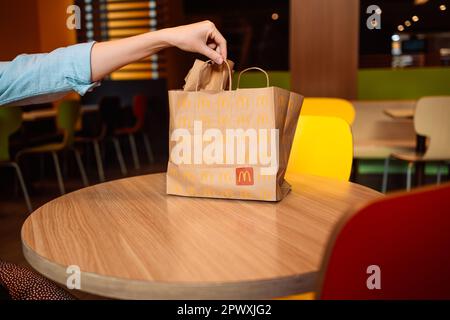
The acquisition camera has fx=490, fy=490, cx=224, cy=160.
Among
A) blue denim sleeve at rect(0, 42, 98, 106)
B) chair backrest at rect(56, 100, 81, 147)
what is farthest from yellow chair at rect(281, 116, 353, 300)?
chair backrest at rect(56, 100, 81, 147)

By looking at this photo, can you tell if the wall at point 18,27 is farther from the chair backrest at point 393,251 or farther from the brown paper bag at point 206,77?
the chair backrest at point 393,251

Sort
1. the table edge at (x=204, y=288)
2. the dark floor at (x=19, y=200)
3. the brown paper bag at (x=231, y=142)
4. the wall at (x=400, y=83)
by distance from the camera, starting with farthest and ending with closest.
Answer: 1. the wall at (x=400, y=83)
2. the dark floor at (x=19, y=200)
3. the brown paper bag at (x=231, y=142)
4. the table edge at (x=204, y=288)

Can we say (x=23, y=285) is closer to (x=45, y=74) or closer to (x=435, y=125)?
(x=45, y=74)

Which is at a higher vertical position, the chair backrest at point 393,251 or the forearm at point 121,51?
the forearm at point 121,51

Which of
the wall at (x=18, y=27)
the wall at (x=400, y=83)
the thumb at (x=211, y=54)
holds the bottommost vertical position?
the wall at (x=400, y=83)

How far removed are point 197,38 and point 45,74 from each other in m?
0.34

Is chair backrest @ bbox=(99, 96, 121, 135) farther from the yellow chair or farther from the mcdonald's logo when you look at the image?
the mcdonald's logo

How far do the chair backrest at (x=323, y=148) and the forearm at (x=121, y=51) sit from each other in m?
0.72

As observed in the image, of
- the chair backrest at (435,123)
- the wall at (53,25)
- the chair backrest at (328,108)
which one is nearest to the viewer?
the chair backrest at (328,108)

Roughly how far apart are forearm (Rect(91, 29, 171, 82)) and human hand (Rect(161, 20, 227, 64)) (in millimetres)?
17

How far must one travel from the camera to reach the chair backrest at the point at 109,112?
5.65m

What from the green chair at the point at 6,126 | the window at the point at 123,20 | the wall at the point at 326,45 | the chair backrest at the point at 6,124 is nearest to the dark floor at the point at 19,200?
the green chair at the point at 6,126
